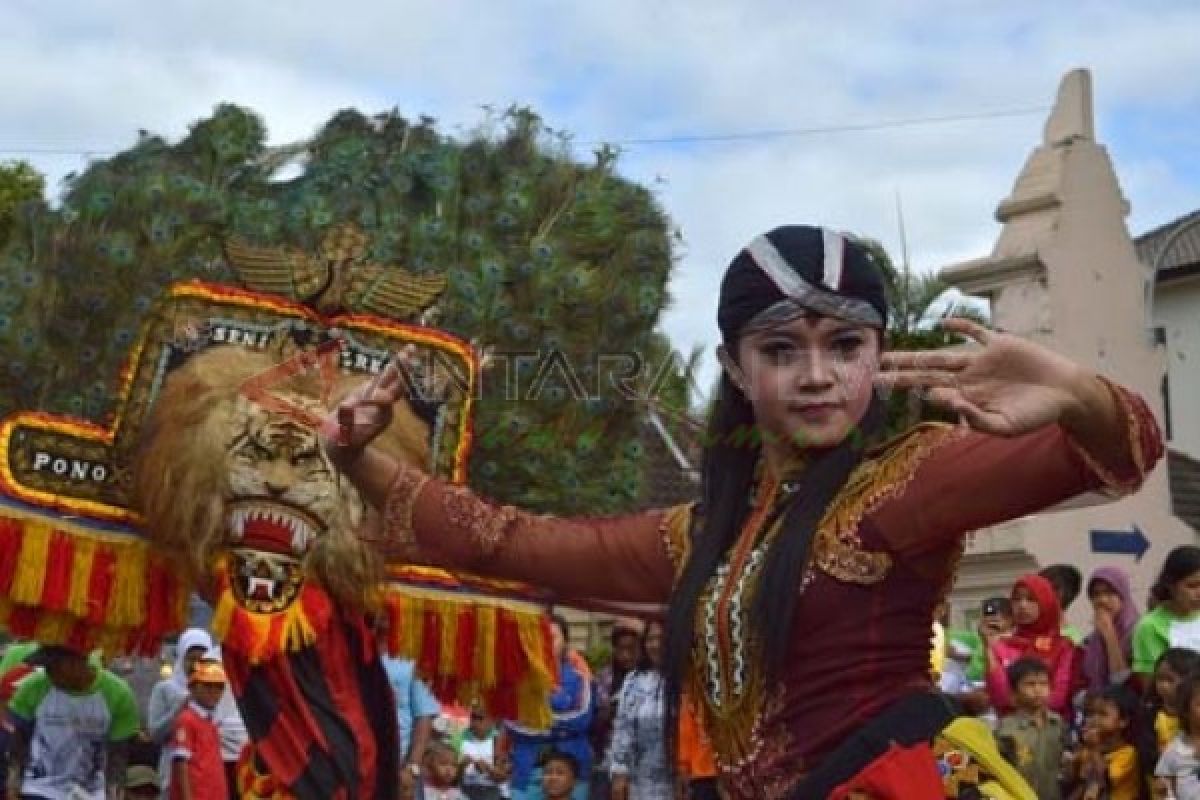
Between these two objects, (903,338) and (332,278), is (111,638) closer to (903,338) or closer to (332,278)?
(332,278)

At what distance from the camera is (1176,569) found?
778 centimetres

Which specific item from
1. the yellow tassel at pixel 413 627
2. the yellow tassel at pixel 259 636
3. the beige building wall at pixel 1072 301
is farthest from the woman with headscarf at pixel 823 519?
the beige building wall at pixel 1072 301

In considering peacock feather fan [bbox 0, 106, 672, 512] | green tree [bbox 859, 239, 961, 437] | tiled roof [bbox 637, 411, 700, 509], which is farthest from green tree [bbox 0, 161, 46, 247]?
green tree [bbox 859, 239, 961, 437]

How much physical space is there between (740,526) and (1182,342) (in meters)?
34.7

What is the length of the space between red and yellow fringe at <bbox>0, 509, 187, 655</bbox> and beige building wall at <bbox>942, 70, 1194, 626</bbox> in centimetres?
680

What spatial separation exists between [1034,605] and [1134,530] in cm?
585

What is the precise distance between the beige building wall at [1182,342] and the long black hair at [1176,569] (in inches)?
1119

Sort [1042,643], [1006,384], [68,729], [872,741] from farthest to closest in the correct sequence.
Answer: [68,729], [1042,643], [872,741], [1006,384]

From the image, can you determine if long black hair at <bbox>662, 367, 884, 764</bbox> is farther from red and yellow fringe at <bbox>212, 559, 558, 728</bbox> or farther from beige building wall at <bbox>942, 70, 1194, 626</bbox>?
beige building wall at <bbox>942, 70, 1194, 626</bbox>

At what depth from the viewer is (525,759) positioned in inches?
396

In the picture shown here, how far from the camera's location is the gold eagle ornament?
784 cm

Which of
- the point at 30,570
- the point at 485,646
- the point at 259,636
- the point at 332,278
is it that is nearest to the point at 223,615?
the point at 259,636

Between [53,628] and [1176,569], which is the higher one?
[1176,569]

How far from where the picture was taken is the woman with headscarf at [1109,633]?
8.20m
